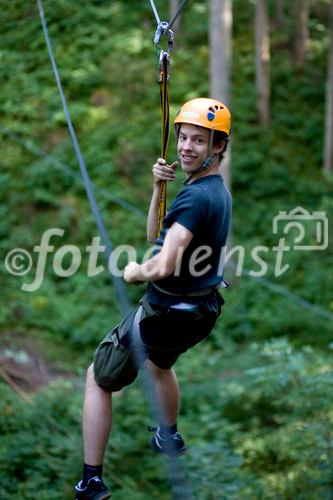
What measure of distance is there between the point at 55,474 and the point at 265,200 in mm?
8609

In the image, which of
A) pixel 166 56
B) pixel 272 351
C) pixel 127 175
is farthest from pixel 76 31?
pixel 166 56

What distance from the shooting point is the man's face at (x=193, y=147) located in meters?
2.76

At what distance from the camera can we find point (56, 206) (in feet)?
40.3

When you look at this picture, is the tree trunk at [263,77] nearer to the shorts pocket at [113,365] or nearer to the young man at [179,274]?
the young man at [179,274]

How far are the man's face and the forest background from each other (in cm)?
299

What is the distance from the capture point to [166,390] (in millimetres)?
3236

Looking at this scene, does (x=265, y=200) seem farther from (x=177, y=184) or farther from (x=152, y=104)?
(x=152, y=104)

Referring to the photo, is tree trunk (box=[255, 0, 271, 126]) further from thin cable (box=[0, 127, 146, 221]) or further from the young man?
the young man

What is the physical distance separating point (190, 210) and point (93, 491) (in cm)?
128

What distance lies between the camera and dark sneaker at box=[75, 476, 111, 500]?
2916 millimetres

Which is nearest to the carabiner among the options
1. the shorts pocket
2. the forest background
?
the shorts pocket
